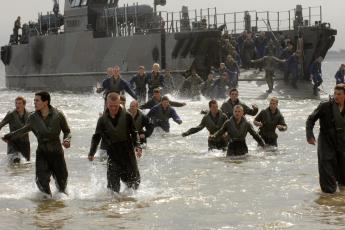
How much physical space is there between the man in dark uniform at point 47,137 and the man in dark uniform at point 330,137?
2947mm

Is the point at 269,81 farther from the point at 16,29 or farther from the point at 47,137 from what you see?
the point at 16,29

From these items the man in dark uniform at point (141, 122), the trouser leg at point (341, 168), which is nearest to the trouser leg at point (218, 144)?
the man in dark uniform at point (141, 122)

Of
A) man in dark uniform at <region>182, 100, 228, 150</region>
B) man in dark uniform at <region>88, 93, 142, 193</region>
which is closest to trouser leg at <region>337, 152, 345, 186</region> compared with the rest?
man in dark uniform at <region>88, 93, 142, 193</region>

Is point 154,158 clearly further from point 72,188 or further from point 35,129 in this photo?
point 35,129

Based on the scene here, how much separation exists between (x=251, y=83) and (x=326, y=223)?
21490 mm

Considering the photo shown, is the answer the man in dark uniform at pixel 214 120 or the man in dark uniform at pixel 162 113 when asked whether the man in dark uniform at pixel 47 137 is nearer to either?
the man in dark uniform at pixel 214 120

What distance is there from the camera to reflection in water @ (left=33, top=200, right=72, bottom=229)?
8.16 m

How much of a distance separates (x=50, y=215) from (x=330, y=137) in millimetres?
3442

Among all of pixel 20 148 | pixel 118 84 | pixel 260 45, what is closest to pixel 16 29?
pixel 260 45

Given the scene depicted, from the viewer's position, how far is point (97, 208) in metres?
9.02

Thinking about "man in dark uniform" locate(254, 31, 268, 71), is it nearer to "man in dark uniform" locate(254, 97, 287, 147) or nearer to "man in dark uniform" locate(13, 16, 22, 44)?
"man in dark uniform" locate(254, 97, 287, 147)

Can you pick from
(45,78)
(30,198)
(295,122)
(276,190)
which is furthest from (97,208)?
(45,78)

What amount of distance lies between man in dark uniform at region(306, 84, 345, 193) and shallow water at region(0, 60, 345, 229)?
228mm

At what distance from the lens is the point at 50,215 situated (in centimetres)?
866
